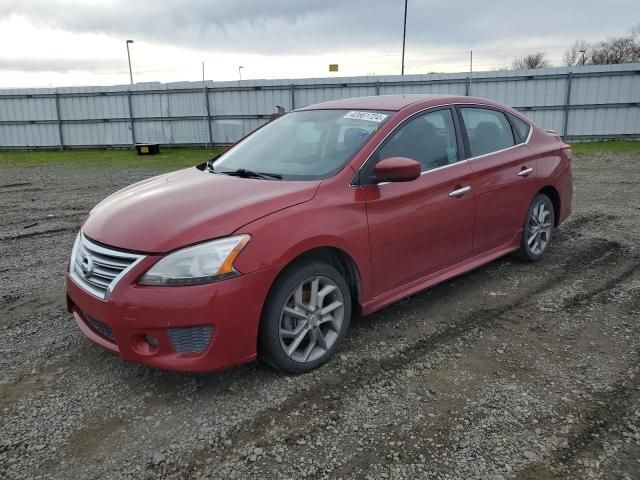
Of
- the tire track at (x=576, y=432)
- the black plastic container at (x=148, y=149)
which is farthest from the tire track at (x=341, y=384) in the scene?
the black plastic container at (x=148, y=149)

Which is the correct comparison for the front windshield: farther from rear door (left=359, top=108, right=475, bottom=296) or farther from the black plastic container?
the black plastic container

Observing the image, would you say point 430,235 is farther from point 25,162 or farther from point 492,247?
point 25,162

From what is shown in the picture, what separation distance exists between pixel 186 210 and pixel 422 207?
1.68 meters

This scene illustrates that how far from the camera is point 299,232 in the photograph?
3078 mm

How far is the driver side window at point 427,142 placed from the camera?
3.83 m

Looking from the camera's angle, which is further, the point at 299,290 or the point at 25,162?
the point at 25,162

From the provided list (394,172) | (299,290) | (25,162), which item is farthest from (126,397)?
(25,162)

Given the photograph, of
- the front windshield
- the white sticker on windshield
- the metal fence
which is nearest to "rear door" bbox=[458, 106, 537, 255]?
the white sticker on windshield

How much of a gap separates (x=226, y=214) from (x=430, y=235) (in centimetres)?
164

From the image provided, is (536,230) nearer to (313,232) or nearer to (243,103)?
(313,232)

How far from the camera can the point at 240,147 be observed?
4441 mm

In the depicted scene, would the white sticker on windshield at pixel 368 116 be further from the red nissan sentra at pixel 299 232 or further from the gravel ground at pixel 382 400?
the gravel ground at pixel 382 400

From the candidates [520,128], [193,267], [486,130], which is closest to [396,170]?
[193,267]

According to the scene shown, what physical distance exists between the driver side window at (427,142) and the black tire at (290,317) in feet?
3.05
